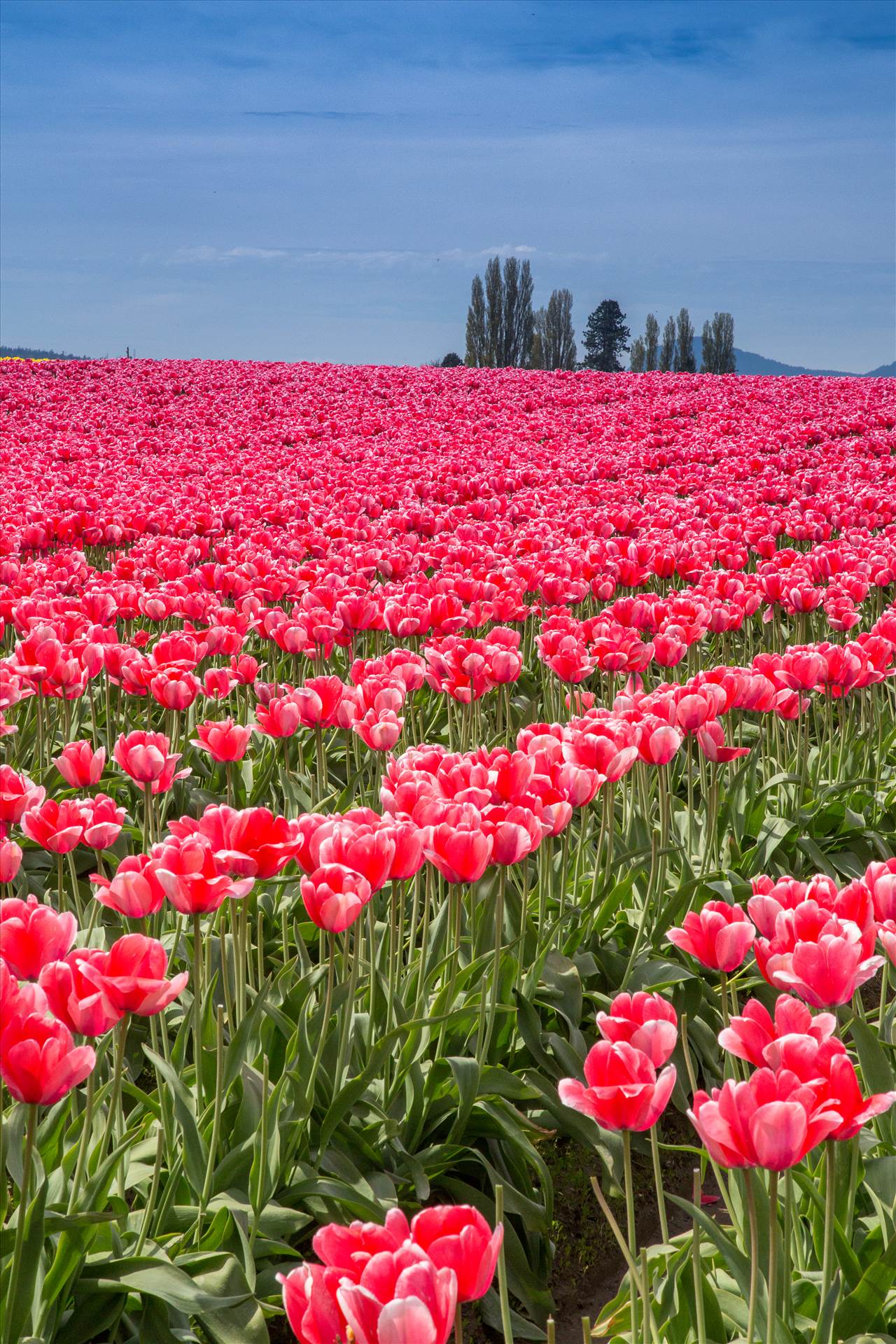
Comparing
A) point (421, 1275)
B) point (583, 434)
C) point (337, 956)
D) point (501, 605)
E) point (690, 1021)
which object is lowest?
point (690, 1021)

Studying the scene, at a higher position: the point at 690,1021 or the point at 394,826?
the point at 394,826

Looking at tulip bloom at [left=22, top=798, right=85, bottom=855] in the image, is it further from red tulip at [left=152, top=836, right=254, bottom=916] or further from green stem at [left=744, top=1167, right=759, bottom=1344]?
green stem at [left=744, top=1167, right=759, bottom=1344]

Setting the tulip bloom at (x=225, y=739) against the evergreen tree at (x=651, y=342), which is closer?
the tulip bloom at (x=225, y=739)

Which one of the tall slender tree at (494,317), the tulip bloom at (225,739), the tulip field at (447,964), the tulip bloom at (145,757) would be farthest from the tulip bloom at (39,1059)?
the tall slender tree at (494,317)

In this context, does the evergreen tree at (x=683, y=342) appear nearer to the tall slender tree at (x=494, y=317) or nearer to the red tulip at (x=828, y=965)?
the tall slender tree at (x=494, y=317)

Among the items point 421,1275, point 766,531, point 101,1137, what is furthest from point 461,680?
point 766,531

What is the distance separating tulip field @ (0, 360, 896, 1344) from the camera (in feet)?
6.04

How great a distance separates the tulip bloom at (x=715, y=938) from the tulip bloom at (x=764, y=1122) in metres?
0.66

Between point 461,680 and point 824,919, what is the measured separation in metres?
2.31

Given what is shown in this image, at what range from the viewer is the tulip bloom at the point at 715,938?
7.26 ft

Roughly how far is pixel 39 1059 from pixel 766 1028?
1.08 m

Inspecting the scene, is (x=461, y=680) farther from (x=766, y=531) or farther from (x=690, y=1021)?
(x=766, y=531)

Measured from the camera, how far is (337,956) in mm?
3467

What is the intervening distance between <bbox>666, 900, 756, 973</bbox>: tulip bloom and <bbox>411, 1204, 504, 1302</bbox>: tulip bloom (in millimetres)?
1043
